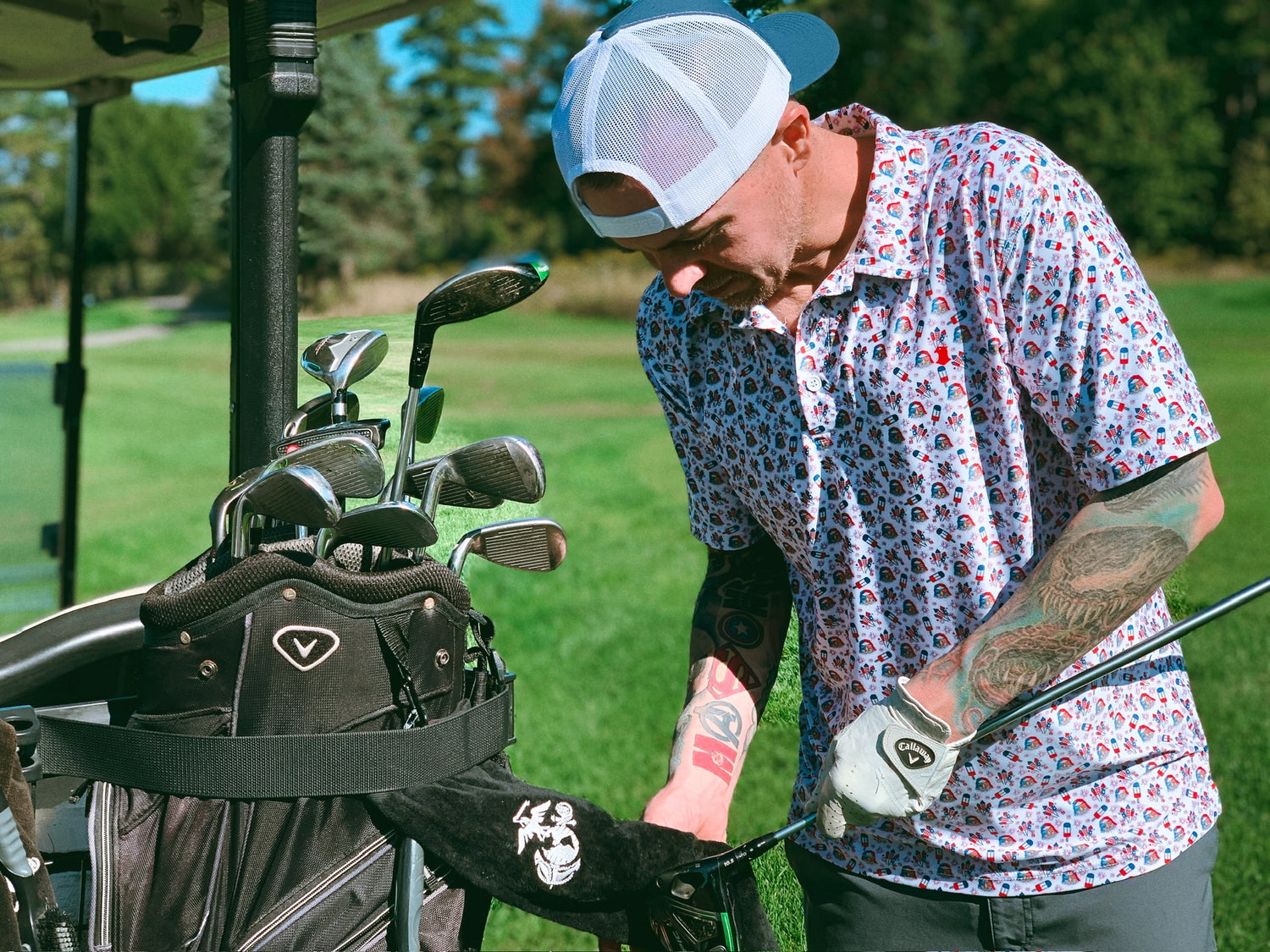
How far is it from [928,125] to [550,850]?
34668mm

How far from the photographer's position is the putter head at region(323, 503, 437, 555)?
4.59 ft

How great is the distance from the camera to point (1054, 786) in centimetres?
157

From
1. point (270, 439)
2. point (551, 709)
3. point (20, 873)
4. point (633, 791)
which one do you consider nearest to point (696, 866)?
→ point (20, 873)

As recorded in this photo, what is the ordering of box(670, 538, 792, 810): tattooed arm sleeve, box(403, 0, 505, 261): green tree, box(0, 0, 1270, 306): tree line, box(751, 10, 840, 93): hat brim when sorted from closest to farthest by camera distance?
box(751, 10, 840, 93): hat brim < box(670, 538, 792, 810): tattooed arm sleeve < box(0, 0, 1270, 306): tree line < box(403, 0, 505, 261): green tree

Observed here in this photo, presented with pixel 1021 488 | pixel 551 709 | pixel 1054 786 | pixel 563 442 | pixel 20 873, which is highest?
pixel 1021 488

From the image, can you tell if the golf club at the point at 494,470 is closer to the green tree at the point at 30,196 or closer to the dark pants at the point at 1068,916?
the dark pants at the point at 1068,916

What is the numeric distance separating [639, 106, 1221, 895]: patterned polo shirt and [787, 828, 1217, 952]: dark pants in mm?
23

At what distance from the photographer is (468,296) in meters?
1.70

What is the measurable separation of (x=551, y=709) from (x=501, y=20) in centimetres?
4500

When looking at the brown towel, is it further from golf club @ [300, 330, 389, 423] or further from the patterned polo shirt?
the patterned polo shirt

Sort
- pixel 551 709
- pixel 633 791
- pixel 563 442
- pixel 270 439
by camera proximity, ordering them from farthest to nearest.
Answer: pixel 563 442 → pixel 551 709 → pixel 633 791 → pixel 270 439

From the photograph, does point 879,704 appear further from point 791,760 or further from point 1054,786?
point 791,760

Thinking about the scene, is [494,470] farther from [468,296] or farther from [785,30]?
[785,30]

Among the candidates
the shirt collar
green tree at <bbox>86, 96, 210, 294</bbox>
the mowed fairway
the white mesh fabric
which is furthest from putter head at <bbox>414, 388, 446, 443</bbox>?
green tree at <bbox>86, 96, 210, 294</bbox>
